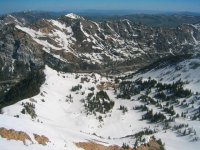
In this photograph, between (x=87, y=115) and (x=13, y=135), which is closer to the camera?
(x=13, y=135)

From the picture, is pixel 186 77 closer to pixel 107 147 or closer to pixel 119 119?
pixel 119 119

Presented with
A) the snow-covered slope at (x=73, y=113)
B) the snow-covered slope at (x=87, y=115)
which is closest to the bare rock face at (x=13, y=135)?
the snow-covered slope at (x=87, y=115)

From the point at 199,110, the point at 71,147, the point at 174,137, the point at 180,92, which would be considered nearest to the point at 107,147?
the point at 71,147

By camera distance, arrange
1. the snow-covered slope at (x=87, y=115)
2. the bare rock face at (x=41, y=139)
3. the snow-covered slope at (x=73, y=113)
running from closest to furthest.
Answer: the bare rock face at (x=41, y=139) < the snow-covered slope at (x=87, y=115) < the snow-covered slope at (x=73, y=113)

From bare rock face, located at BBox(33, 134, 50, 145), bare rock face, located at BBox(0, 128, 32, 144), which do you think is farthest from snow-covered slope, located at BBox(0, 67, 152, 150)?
bare rock face, located at BBox(0, 128, 32, 144)

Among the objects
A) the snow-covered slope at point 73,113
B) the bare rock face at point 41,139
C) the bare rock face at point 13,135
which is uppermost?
the bare rock face at point 13,135

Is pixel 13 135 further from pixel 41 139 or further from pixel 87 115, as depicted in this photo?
pixel 87 115

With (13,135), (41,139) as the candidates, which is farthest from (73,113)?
(13,135)

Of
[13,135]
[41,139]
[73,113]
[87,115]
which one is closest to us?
[13,135]

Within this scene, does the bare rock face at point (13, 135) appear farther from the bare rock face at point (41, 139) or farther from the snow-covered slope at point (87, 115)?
the snow-covered slope at point (87, 115)

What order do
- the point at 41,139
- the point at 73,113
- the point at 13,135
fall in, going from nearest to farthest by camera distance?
the point at 13,135 < the point at 41,139 < the point at 73,113

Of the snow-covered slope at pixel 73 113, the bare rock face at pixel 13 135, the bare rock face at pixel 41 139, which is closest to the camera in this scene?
the bare rock face at pixel 13 135
